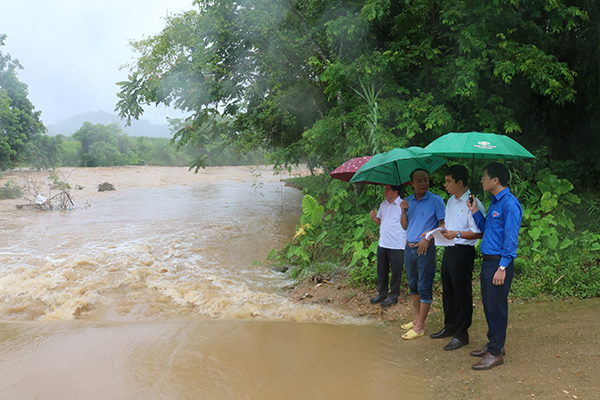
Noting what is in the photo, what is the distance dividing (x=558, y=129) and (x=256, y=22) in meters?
7.61

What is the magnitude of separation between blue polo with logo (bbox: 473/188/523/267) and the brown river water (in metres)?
1.35

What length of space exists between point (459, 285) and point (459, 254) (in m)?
0.34

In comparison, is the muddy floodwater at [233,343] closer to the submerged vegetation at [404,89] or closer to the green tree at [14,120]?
A: the submerged vegetation at [404,89]

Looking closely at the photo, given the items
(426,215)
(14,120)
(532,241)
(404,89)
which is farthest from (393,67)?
(14,120)

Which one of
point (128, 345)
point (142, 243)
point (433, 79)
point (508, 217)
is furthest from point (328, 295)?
point (142, 243)

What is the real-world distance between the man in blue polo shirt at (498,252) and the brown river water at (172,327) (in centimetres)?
80

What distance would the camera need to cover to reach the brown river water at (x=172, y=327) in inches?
141

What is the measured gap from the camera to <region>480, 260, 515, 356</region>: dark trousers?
3339 millimetres

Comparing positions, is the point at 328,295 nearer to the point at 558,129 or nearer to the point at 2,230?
the point at 558,129

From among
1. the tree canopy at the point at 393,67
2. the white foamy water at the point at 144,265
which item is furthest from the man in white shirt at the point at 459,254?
the tree canopy at the point at 393,67

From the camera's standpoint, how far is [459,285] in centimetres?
386

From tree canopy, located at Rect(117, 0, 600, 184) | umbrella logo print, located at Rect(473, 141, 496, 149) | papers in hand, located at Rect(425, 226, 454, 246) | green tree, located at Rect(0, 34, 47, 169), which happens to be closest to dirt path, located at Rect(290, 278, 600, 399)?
papers in hand, located at Rect(425, 226, 454, 246)

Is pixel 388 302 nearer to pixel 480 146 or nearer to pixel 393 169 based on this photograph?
pixel 393 169

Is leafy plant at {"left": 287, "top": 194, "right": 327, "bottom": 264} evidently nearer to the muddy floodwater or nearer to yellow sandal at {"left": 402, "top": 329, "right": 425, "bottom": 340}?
the muddy floodwater
